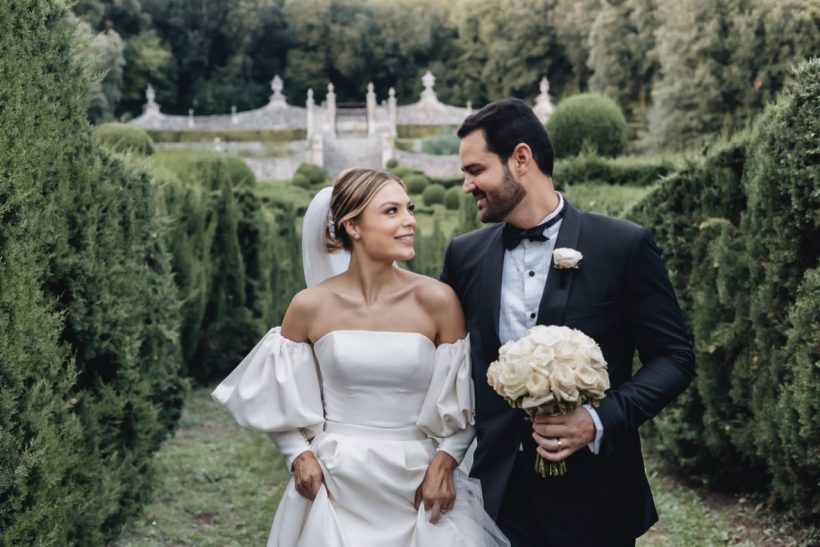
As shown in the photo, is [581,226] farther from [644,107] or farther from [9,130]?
[644,107]

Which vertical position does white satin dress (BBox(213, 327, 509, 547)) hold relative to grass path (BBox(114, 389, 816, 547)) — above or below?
above

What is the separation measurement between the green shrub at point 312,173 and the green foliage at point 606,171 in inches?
1189

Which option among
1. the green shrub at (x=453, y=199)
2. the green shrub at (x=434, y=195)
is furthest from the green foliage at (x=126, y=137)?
the green shrub at (x=434, y=195)

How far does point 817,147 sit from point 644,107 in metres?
35.9

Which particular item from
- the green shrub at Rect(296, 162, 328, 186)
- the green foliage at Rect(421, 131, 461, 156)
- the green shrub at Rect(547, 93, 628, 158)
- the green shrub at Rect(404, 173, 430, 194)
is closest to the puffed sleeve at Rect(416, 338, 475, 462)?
the green shrub at Rect(547, 93, 628, 158)

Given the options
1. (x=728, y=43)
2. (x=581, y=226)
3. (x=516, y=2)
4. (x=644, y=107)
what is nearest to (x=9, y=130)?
(x=581, y=226)

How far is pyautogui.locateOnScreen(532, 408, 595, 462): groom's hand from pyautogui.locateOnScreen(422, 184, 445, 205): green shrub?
3626cm

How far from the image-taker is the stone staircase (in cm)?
4859

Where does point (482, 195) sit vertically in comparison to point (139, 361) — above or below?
above

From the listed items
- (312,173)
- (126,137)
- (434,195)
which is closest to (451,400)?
Result: (126,137)

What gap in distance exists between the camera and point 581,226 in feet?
8.64

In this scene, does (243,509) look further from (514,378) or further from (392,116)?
(392,116)

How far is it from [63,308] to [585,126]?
11536 mm

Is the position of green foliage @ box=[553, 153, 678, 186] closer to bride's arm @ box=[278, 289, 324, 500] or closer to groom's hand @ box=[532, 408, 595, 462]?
bride's arm @ box=[278, 289, 324, 500]
